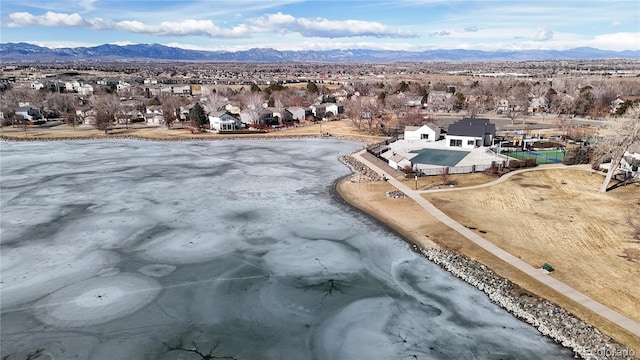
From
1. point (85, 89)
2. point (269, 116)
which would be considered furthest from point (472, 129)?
point (85, 89)

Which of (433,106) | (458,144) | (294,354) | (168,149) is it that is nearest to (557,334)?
(294,354)

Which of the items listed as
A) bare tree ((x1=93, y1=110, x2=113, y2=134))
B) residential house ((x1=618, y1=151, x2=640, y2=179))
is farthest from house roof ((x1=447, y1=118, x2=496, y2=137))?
bare tree ((x1=93, y1=110, x2=113, y2=134))

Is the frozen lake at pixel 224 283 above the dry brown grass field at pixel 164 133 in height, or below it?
below

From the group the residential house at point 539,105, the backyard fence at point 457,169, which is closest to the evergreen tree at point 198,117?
the backyard fence at point 457,169

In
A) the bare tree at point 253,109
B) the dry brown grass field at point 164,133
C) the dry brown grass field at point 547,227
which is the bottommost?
the dry brown grass field at point 547,227

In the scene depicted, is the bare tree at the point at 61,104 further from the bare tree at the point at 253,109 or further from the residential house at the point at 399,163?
the residential house at the point at 399,163

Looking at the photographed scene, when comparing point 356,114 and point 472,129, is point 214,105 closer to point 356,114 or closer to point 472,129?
point 356,114

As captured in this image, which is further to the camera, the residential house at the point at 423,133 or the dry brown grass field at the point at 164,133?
the dry brown grass field at the point at 164,133

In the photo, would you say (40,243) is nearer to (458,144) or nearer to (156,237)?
(156,237)
